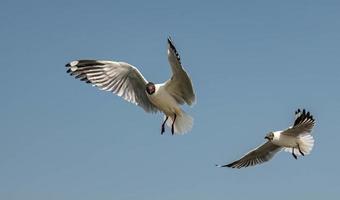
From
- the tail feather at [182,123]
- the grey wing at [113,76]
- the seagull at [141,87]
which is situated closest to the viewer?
the seagull at [141,87]

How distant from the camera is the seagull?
30.7 ft

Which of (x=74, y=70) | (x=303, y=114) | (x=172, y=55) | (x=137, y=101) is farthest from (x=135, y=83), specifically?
(x=303, y=114)

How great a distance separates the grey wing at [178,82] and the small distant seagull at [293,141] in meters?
2.36

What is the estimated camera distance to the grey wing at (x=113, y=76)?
1006 cm

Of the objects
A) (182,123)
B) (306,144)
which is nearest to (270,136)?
(306,144)

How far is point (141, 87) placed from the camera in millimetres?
10266

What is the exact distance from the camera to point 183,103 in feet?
31.4

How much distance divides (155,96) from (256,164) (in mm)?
3799

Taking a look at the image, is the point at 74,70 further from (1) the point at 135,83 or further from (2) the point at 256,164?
(2) the point at 256,164

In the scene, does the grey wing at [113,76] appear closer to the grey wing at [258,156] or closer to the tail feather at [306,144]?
the tail feather at [306,144]

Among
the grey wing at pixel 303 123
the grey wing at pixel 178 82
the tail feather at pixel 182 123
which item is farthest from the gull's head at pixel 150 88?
the grey wing at pixel 303 123

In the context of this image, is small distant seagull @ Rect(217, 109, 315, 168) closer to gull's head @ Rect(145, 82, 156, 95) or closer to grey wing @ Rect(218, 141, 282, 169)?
grey wing @ Rect(218, 141, 282, 169)

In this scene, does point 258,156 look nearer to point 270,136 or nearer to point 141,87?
point 270,136

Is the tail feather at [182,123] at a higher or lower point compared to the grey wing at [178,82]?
lower
